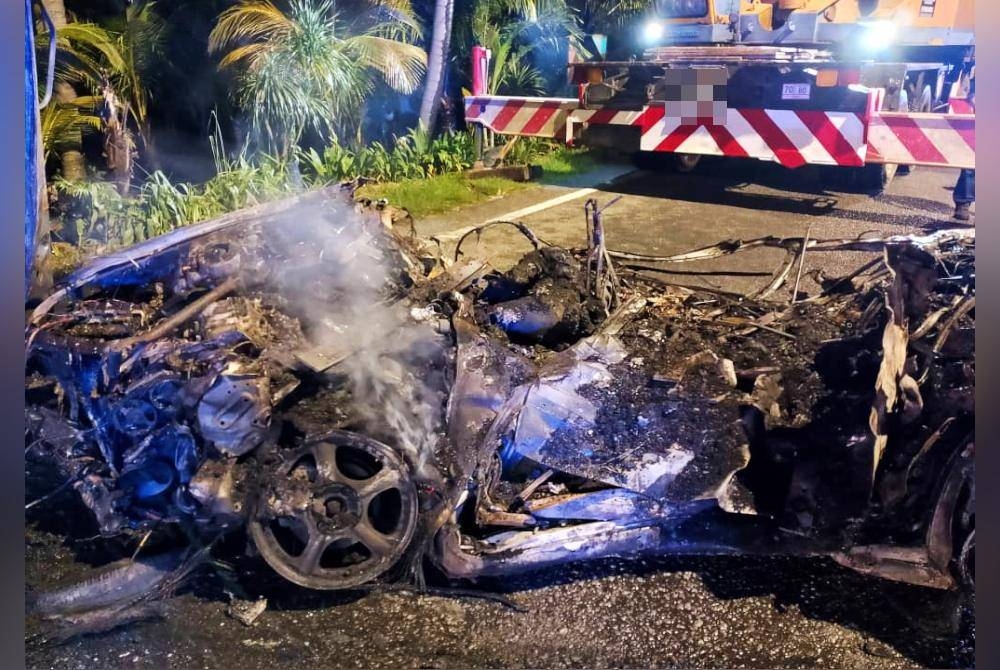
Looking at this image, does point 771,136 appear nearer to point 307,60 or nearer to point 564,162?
point 564,162

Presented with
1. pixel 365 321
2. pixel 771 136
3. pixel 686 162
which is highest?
pixel 771 136

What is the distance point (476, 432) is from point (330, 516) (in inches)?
21.4

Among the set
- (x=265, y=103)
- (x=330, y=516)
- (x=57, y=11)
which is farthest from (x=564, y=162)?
(x=330, y=516)

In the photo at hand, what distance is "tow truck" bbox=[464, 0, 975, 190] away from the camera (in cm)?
411

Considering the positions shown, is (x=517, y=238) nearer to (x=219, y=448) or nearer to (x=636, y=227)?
(x=636, y=227)

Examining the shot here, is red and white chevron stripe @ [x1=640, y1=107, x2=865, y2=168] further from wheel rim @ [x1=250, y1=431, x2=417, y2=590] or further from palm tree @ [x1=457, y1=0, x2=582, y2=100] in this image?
wheel rim @ [x1=250, y1=431, x2=417, y2=590]

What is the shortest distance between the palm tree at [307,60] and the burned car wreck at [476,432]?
1262 millimetres

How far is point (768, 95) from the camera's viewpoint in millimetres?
4484

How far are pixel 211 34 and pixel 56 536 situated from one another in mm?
2310

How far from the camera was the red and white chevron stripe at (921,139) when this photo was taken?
3.62 m

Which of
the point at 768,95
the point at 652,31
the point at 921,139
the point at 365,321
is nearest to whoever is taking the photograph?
the point at 365,321

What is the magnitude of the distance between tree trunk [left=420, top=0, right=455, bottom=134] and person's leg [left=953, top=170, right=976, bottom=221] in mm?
3138

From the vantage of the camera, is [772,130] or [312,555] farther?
[772,130]

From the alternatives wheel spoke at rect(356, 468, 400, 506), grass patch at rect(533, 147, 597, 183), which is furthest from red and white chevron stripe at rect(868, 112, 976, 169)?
wheel spoke at rect(356, 468, 400, 506)
